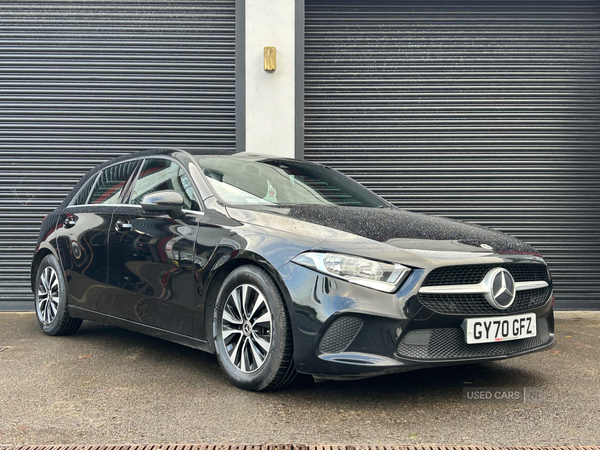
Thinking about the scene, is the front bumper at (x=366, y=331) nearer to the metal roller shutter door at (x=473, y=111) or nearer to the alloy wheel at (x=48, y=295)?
the alloy wheel at (x=48, y=295)

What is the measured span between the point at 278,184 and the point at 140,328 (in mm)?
1376

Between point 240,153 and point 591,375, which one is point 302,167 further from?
point 591,375

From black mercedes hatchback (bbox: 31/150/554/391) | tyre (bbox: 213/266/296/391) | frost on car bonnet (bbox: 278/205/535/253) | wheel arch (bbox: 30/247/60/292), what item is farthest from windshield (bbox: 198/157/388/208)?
wheel arch (bbox: 30/247/60/292)

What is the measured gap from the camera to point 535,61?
7.53 metres

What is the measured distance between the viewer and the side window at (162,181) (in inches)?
163

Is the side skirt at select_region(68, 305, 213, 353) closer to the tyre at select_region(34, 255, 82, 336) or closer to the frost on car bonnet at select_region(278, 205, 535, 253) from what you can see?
the tyre at select_region(34, 255, 82, 336)

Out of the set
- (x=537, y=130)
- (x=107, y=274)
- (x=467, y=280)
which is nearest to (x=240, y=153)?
(x=107, y=274)

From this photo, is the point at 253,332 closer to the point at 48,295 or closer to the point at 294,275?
the point at 294,275

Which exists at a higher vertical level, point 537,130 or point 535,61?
point 535,61

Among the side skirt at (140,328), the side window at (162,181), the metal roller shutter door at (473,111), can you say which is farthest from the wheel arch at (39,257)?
the metal roller shutter door at (473,111)

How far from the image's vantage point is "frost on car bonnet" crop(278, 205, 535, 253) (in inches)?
135

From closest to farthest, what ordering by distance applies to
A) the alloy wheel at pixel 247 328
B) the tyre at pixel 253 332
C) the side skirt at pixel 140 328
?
the tyre at pixel 253 332
the alloy wheel at pixel 247 328
the side skirt at pixel 140 328

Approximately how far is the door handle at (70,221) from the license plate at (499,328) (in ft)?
11.2

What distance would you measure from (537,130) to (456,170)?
1098 mm
